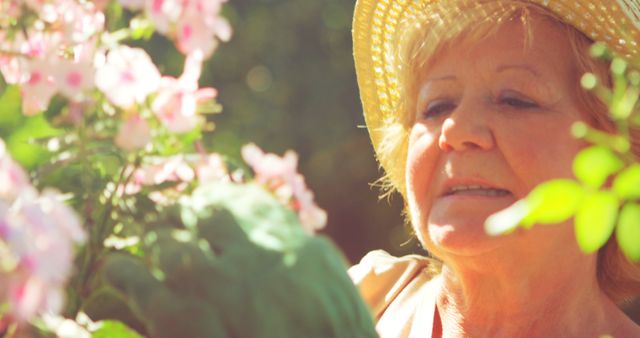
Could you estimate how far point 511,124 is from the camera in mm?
1893

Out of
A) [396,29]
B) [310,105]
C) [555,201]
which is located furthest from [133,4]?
[310,105]

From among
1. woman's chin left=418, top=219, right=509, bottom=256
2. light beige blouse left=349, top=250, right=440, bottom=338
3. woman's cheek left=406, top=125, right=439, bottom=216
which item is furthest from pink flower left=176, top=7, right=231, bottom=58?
light beige blouse left=349, top=250, right=440, bottom=338

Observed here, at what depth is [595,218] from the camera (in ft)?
2.04

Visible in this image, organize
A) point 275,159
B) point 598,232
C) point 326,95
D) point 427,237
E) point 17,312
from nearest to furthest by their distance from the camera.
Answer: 1. point 598,232
2. point 17,312
3. point 275,159
4. point 427,237
5. point 326,95

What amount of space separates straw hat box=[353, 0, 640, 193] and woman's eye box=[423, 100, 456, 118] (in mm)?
193

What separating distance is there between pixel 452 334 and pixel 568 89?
62 centimetres

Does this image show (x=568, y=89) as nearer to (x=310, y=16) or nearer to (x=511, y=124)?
(x=511, y=124)

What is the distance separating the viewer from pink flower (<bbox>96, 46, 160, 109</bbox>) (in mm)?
941

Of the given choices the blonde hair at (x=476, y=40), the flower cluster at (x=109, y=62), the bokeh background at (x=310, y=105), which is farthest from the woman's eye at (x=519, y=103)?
the bokeh background at (x=310, y=105)

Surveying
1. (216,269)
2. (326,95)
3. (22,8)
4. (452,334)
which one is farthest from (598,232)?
(326,95)

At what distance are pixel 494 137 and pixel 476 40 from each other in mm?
226

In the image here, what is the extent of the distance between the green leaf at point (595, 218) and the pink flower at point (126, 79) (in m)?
0.49

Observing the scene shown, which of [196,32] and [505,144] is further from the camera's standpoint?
[505,144]

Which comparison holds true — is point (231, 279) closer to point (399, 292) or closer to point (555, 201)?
point (555, 201)
